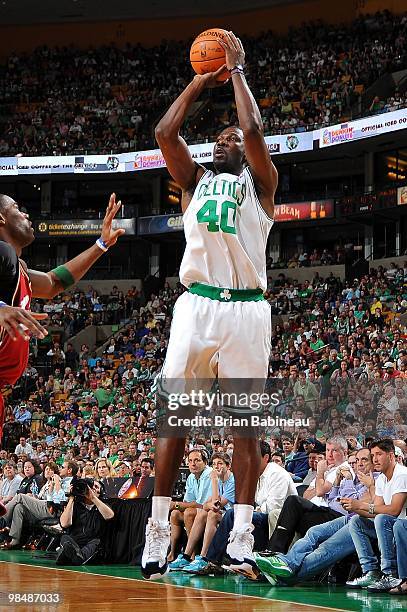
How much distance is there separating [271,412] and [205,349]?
7262mm

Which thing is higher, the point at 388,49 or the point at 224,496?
the point at 388,49

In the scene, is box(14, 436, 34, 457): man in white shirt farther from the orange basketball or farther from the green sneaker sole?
the orange basketball

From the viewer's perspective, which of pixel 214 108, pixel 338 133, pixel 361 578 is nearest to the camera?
pixel 361 578

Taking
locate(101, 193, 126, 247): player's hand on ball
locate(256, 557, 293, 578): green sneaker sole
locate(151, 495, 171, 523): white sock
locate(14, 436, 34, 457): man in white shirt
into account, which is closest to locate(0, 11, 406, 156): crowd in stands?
locate(14, 436, 34, 457): man in white shirt

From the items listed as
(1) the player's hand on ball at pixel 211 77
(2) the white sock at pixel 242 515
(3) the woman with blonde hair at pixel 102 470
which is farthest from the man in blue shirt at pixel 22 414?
(1) the player's hand on ball at pixel 211 77

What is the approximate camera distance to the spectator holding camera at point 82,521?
11531 mm

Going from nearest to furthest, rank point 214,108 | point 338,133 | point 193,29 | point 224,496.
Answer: point 224,496
point 338,133
point 214,108
point 193,29

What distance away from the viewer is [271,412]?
40.3ft

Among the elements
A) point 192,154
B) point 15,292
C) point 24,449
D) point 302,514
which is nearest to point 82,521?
point 302,514

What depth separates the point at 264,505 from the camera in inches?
391

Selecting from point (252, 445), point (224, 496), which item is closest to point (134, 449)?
point (224, 496)

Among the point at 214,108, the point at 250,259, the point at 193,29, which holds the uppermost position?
the point at 193,29

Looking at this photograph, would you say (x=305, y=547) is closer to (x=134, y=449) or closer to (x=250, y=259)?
(x=250, y=259)

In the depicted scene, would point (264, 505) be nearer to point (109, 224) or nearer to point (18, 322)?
point (109, 224)
